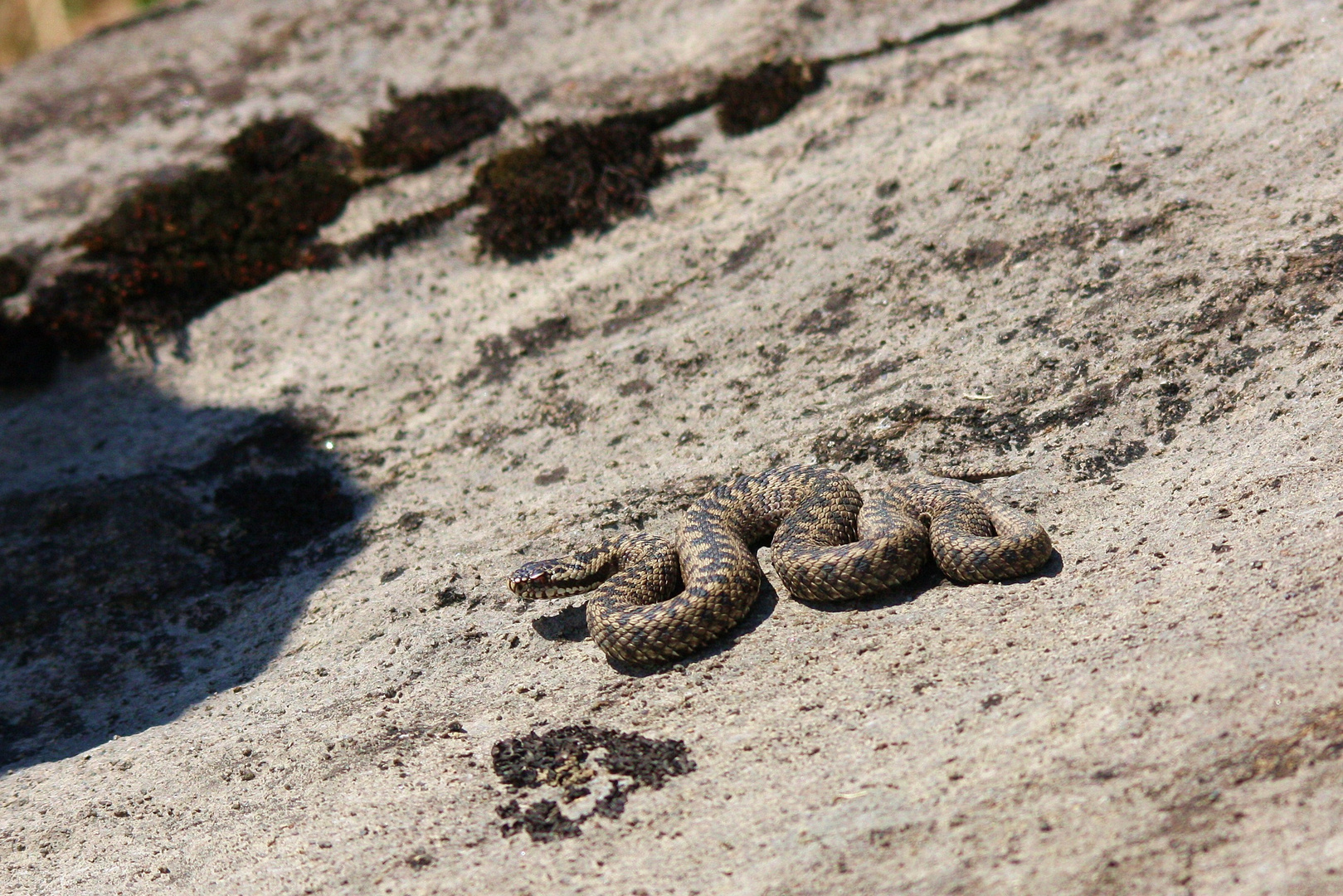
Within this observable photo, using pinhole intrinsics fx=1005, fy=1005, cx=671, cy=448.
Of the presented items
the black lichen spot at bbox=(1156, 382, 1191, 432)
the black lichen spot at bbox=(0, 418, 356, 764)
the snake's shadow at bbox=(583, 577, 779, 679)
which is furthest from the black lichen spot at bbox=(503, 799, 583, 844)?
the black lichen spot at bbox=(1156, 382, 1191, 432)

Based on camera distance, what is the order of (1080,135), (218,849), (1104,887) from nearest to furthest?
(1104,887) → (218,849) → (1080,135)

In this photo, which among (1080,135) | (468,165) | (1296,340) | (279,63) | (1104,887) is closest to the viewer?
(1104,887)

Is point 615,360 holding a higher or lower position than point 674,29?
lower

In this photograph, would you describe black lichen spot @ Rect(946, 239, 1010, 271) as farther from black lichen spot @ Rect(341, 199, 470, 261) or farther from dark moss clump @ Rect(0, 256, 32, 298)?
dark moss clump @ Rect(0, 256, 32, 298)

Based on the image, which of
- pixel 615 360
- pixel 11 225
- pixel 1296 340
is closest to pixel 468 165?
pixel 615 360

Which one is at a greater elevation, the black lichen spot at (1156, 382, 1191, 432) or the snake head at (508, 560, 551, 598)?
the black lichen spot at (1156, 382, 1191, 432)

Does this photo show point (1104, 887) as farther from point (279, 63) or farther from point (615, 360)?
point (279, 63)

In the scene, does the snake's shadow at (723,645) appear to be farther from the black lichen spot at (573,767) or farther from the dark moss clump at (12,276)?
the dark moss clump at (12,276)
